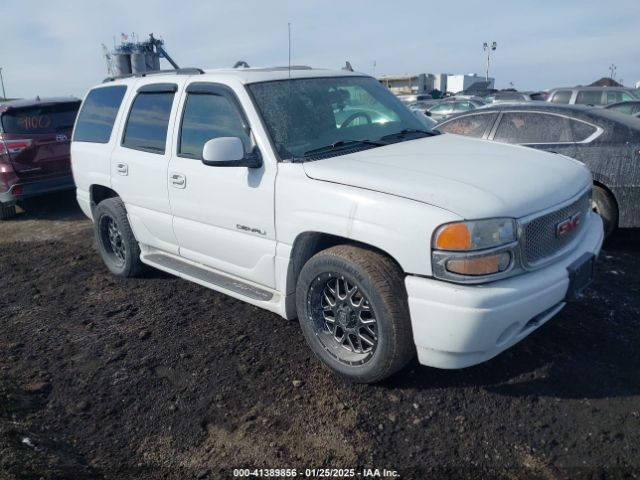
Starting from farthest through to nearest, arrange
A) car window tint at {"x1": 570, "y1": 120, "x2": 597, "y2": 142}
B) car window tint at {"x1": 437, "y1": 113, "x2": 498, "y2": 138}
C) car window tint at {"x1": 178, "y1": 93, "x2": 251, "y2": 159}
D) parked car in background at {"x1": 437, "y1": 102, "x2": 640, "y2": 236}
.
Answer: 1. car window tint at {"x1": 437, "y1": 113, "x2": 498, "y2": 138}
2. car window tint at {"x1": 570, "y1": 120, "x2": 597, "y2": 142}
3. parked car in background at {"x1": 437, "y1": 102, "x2": 640, "y2": 236}
4. car window tint at {"x1": 178, "y1": 93, "x2": 251, "y2": 159}

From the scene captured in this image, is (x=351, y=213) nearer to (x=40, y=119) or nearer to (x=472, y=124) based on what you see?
(x=472, y=124)

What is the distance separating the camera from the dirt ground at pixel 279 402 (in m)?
2.71

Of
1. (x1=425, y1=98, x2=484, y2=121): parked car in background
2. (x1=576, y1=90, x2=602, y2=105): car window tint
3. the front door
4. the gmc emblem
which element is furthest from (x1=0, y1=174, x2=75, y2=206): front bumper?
(x1=425, y1=98, x2=484, y2=121): parked car in background

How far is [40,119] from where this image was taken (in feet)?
26.8

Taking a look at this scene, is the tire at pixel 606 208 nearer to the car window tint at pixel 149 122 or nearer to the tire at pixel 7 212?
the car window tint at pixel 149 122

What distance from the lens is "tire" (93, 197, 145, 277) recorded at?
16.7ft

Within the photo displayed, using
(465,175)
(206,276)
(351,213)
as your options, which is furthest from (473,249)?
(206,276)

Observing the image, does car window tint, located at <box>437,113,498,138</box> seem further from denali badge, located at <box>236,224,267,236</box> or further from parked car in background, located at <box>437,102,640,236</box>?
denali badge, located at <box>236,224,267,236</box>

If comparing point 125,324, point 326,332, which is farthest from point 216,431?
point 125,324

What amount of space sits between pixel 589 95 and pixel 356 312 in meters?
15.0

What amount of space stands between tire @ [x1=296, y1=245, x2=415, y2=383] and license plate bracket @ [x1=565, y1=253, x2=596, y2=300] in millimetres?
964

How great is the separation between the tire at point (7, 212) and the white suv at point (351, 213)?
4.82 meters

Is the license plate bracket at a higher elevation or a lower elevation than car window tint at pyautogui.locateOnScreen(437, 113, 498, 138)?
lower

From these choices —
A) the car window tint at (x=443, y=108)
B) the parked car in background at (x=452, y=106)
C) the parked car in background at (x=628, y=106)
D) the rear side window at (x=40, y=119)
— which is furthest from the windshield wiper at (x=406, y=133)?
the car window tint at (x=443, y=108)
